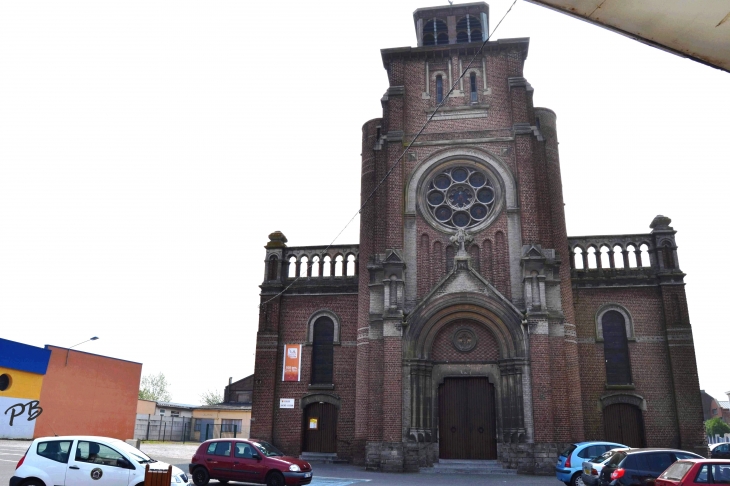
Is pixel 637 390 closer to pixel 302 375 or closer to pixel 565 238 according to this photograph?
pixel 565 238

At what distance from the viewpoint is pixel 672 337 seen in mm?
24875

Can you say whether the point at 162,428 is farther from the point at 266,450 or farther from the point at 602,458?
the point at 602,458

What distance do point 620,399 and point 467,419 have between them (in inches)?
277

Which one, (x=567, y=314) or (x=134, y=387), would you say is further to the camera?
(x=134, y=387)

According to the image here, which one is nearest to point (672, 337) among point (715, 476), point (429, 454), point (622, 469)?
point (429, 454)

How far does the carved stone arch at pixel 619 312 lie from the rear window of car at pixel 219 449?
1692 centimetres

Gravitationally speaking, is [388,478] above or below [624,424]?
below

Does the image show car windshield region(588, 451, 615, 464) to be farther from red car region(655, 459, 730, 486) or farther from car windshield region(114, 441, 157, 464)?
car windshield region(114, 441, 157, 464)

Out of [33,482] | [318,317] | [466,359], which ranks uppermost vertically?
[318,317]

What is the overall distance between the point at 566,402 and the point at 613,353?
191 inches

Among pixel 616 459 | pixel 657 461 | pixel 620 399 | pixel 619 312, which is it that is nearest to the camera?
pixel 657 461

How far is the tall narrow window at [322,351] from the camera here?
27.5 metres

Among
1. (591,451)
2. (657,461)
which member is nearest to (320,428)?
(591,451)

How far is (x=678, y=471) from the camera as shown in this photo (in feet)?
37.4
